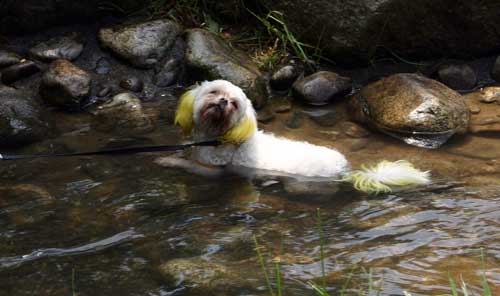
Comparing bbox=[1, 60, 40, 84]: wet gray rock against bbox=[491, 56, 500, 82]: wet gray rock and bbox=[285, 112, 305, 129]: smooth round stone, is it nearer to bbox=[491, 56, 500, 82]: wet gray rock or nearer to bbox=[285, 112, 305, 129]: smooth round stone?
bbox=[285, 112, 305, 129]: smooth round stone

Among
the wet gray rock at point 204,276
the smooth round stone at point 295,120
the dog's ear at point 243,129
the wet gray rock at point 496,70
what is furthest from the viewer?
the wet gray rock at point 496,70

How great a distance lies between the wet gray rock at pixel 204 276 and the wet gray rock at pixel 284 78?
3.38 metres

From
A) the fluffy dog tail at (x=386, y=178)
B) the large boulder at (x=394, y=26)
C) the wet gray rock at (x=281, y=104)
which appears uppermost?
the large boulder at (x=394, y=26)

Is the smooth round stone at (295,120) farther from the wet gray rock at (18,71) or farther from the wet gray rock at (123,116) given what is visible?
the wet gray rock at (18,71)

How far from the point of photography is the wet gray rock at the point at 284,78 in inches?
271

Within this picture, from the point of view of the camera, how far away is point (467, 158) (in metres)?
5.46

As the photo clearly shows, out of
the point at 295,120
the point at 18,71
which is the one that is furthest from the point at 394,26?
the point at 18,71

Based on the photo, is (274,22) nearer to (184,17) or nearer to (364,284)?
(184,17)

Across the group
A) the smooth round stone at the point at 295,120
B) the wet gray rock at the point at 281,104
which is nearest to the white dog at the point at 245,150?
the smooth round stone at the point at 295,120

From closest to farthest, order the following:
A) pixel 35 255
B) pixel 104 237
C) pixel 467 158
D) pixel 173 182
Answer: pixel 35 255 → pixel 104 237 → pixel 173 182 → pixel 467 158

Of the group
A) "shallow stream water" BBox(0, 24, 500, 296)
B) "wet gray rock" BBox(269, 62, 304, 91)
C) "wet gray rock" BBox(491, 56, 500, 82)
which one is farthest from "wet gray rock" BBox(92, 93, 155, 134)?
"wet gray rock" BBox(491, 56, 500, 82)

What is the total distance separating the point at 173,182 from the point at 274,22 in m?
2.77

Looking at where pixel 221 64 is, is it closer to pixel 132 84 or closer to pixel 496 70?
pixel 132 84

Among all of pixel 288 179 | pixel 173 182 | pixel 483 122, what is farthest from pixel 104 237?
pixel 483 122
